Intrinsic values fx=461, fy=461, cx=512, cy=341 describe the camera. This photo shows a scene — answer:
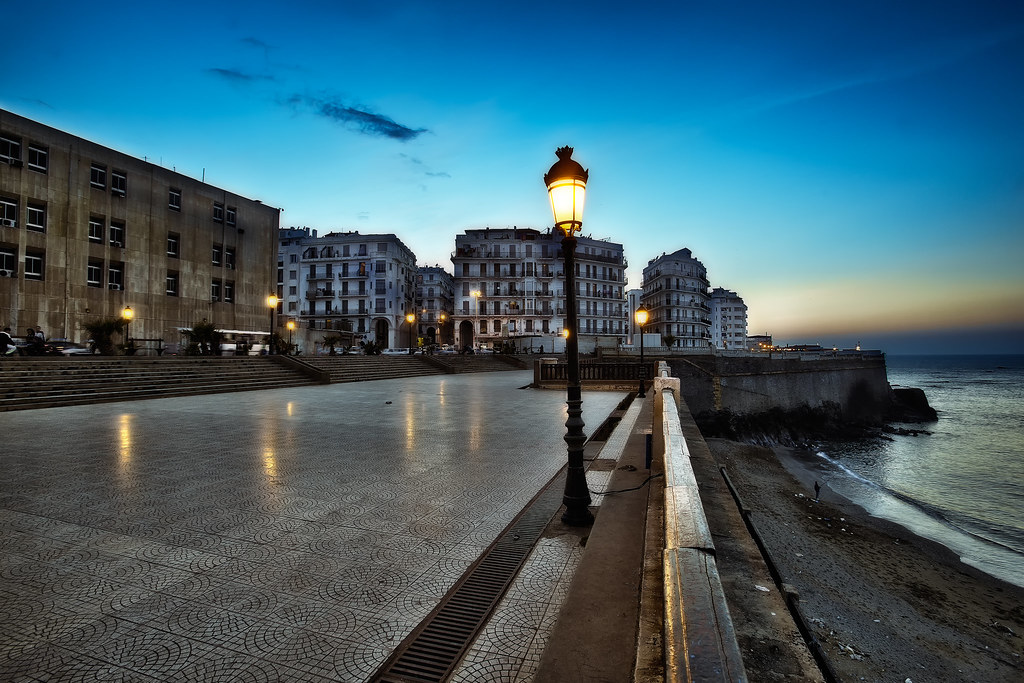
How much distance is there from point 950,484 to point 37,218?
4582 centimetres

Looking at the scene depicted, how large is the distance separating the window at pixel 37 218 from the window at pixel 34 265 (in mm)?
1491

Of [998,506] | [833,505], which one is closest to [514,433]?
[833,505]

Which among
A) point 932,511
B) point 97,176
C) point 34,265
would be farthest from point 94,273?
point 932,511

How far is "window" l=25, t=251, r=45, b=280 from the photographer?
25.9 metres

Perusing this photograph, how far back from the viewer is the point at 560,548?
387 centimetres

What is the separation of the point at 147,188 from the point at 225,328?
11.0 metres

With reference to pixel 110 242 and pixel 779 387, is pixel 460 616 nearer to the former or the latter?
pixel 110 242

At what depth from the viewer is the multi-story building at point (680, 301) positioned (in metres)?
74.0

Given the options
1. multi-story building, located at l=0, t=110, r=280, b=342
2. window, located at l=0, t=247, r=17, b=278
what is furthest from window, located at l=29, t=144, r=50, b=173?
window, located at l=0, t=247, r=17, b=278

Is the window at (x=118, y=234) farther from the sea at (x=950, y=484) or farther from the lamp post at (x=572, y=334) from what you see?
the sea at (x=950, y=484)

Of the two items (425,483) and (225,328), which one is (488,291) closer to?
(225,328)

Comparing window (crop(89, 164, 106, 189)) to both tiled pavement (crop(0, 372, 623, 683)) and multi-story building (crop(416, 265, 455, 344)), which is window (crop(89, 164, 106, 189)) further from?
multi-story building (crop(416, 265, 455, 344))

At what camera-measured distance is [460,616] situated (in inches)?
115

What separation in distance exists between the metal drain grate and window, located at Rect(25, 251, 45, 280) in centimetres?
3517
